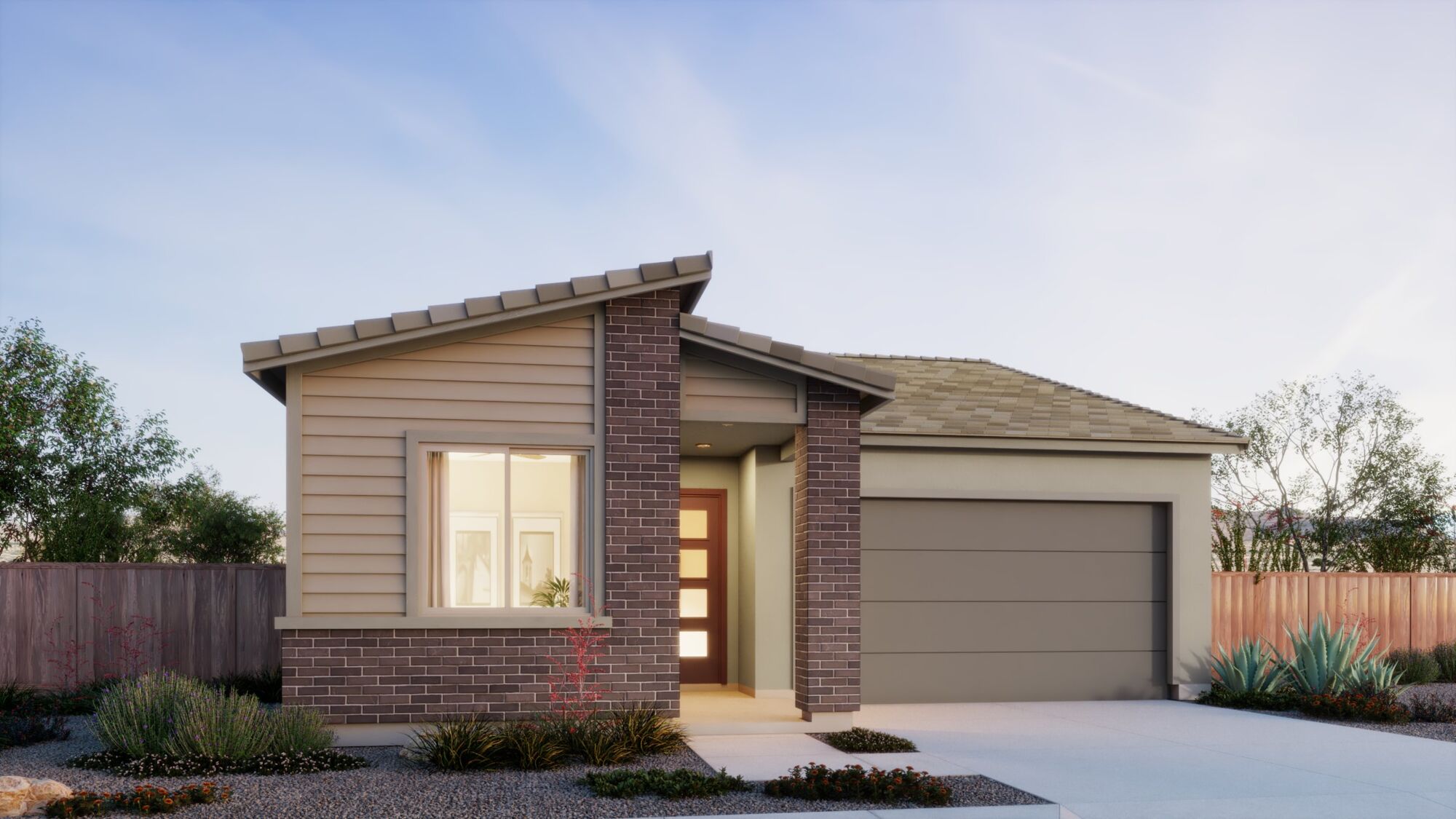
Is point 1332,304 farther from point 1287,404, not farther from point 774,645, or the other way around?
point 774,645

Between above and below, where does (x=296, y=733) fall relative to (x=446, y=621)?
below

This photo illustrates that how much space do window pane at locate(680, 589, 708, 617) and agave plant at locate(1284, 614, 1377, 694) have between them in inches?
257

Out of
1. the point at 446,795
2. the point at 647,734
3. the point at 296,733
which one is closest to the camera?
the point at 446,795

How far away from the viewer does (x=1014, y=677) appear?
12375mm

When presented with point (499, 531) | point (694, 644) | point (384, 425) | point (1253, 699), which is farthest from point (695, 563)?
point (1253, 699)

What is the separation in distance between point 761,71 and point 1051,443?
6861 mm

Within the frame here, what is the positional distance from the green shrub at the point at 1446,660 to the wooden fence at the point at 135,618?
49.8ft

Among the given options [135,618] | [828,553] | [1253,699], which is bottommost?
[1253,699]

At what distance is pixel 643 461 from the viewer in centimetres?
949

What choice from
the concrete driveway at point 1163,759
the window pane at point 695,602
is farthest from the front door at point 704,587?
the concrete driveway at point 1163,759

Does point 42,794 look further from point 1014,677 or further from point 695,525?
point 1014,677

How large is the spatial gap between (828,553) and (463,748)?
3.64 metres

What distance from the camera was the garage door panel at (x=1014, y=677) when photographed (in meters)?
12.0

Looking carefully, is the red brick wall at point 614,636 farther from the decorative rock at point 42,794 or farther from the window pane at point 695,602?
the window pane at point 695,602
